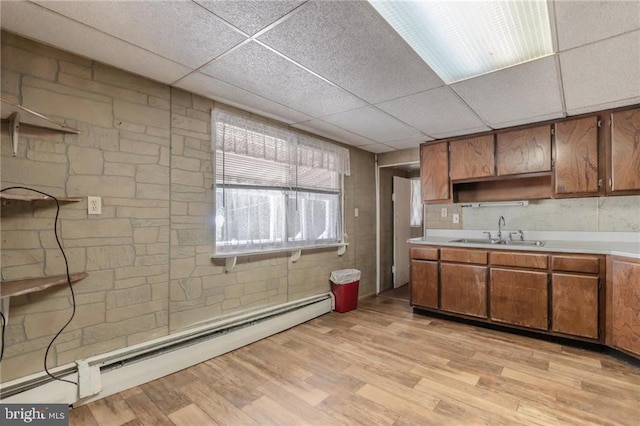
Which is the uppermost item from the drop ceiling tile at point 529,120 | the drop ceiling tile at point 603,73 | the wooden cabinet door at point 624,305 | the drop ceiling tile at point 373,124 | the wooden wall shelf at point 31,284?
the drop ceiling tile at point 373,124

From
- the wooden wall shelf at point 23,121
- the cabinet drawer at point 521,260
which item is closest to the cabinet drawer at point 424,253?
the cabinet drawer at point 521,260

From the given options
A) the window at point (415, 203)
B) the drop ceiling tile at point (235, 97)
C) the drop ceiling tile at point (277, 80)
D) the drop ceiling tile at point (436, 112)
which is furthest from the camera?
Result: the window at point (415, 203)

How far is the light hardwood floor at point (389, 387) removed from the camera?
5.77 feet

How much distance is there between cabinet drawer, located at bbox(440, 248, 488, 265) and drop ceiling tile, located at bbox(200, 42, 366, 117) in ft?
6.44

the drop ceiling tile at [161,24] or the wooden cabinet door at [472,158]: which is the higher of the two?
the drop ceiling tile at [161,24]

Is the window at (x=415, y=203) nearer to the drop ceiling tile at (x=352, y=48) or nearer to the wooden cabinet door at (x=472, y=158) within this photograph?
the wooden cabinet door at (x=472, y=158)

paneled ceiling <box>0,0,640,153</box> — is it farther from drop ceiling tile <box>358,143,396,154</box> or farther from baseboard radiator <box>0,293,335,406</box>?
baseboard radiator <box>0,293,335,406</box>

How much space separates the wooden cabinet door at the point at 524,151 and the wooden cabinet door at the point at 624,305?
1.11 metres

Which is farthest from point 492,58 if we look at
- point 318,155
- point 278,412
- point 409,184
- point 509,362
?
point 409,184

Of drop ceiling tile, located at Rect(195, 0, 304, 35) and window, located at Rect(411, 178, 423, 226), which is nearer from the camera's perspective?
drop ceiling tile, located at Rect(195, 0, 304, 35)

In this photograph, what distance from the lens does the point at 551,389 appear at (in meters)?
2.03

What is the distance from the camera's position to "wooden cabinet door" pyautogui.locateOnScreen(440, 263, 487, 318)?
316 cm

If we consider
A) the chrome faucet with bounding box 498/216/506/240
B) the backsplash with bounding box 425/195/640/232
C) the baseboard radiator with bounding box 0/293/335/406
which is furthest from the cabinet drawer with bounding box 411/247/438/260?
the baseboard radiator with bounding box 0/293/335/406

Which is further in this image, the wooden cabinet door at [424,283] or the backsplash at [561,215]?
the wooden cabinet door at [424,283]
